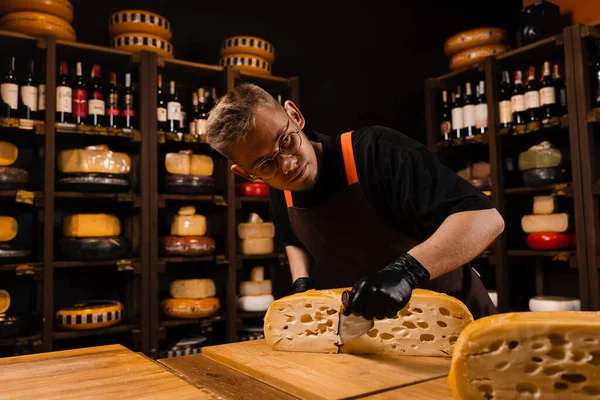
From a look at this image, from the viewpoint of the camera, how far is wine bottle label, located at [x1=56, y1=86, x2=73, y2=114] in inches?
119

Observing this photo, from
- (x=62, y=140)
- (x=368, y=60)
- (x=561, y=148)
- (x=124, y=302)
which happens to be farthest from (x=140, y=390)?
(x=368, y=60)

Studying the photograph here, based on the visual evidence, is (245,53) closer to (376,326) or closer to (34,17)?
(34,17)

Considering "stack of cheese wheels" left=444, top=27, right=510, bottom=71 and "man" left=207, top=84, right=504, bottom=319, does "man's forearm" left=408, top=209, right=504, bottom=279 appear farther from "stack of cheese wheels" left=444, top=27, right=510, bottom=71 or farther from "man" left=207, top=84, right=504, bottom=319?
"stack of cheese wheels" left=444, top=27, right=510, bottom=71

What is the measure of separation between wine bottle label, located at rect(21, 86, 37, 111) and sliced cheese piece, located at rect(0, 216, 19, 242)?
2.13ft

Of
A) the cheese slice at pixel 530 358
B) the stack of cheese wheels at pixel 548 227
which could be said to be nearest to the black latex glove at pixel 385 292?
the cheese slice at pixel 530 358

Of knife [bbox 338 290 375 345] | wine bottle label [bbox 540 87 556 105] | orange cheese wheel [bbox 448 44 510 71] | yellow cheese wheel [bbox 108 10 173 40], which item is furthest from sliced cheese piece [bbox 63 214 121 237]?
wine bottle label [bbox 540 87 556 105]

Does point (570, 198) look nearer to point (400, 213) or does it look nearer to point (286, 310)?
point (400, 213)

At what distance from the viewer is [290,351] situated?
59.9 inches

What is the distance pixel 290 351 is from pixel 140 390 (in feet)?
1.65

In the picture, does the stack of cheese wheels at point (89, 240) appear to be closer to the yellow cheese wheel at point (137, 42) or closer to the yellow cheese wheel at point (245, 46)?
the yellow cheese wheel at point (137, 42)

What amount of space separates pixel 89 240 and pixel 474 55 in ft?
9.48

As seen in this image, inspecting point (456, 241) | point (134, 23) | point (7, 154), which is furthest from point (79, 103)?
point (456, 241)

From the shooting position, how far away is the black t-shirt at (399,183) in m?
1.42

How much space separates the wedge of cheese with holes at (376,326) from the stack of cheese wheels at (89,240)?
182 centimetres
